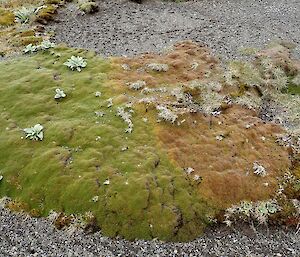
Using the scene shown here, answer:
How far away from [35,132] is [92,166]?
9.10 ft

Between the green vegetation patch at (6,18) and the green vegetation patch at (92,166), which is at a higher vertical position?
the green vegetation patch at (92,166)

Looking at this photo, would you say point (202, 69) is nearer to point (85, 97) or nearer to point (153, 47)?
point (153, 47)

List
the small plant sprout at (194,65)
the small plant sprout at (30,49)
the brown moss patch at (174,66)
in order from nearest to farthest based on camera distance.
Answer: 1. the brown moss patch at (174,66)
2. the small plant sprout at (194,65)
3. the small plant sprout at (30,49)

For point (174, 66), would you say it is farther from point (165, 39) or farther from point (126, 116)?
point (126, 116)

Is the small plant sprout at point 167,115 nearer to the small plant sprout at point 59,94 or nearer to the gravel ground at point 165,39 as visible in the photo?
the small plant sprout at point 59,94

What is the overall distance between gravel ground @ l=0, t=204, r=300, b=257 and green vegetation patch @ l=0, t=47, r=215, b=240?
0.38 meters

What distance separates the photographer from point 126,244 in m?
12.0

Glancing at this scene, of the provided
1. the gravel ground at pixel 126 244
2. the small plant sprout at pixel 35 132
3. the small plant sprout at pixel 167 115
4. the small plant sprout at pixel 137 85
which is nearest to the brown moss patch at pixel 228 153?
the small plant sprout at pixel 167 115

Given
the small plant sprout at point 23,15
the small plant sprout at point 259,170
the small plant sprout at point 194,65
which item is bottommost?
the small plant sprout at point 23,15

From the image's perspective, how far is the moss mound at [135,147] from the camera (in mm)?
12844

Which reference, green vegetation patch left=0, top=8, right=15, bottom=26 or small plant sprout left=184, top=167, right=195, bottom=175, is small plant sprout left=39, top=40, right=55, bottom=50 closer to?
green vegetation patch left=0, top=8, right=15, bottom=26

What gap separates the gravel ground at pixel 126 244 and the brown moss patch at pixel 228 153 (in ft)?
4.22

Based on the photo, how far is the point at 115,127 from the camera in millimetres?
15281

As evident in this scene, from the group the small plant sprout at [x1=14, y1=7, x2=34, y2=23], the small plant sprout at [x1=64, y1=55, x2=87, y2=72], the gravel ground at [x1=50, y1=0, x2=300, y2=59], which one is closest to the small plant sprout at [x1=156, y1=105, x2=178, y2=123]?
the small plant sprout at [x1=64, y1=55, x2=87, y2=72]
